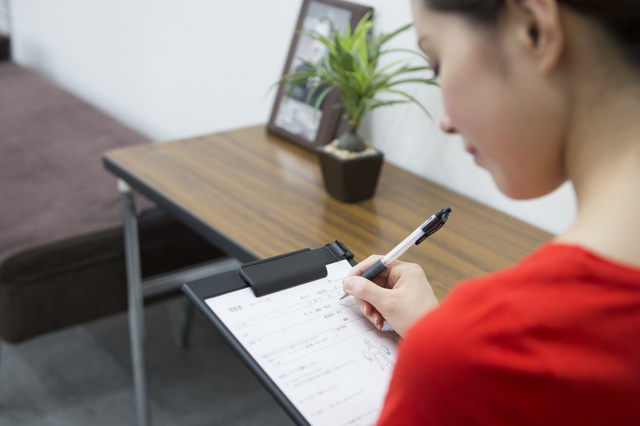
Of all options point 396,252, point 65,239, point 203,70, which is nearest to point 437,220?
point 396,252

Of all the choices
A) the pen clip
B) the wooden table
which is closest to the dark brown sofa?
the wooden table

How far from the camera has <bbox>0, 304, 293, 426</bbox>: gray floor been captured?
1.52 m

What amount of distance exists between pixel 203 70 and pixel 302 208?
3.17ft

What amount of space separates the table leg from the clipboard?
0.65 m

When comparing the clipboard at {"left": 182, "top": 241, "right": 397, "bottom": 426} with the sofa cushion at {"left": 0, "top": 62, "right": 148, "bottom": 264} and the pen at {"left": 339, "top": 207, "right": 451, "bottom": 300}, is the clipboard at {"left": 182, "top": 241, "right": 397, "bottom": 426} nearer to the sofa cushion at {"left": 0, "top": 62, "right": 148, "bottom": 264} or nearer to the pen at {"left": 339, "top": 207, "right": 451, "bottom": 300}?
the pen at {"left": 339, "top": 207, "right": 451, "bottom": 300}

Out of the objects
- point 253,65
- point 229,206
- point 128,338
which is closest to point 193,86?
point 253,65

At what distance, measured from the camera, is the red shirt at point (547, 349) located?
1.08ft

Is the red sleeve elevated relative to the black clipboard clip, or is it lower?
elevated

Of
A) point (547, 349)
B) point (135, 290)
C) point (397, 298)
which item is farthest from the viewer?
point (135, 290)

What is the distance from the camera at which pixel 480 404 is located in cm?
34

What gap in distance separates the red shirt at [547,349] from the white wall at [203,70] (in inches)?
29.4

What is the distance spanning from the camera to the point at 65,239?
134cm

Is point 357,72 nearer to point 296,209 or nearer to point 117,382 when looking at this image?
point 296,209

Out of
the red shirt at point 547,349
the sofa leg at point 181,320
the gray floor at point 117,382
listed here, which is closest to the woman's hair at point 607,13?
the red shirt at point 547,349
